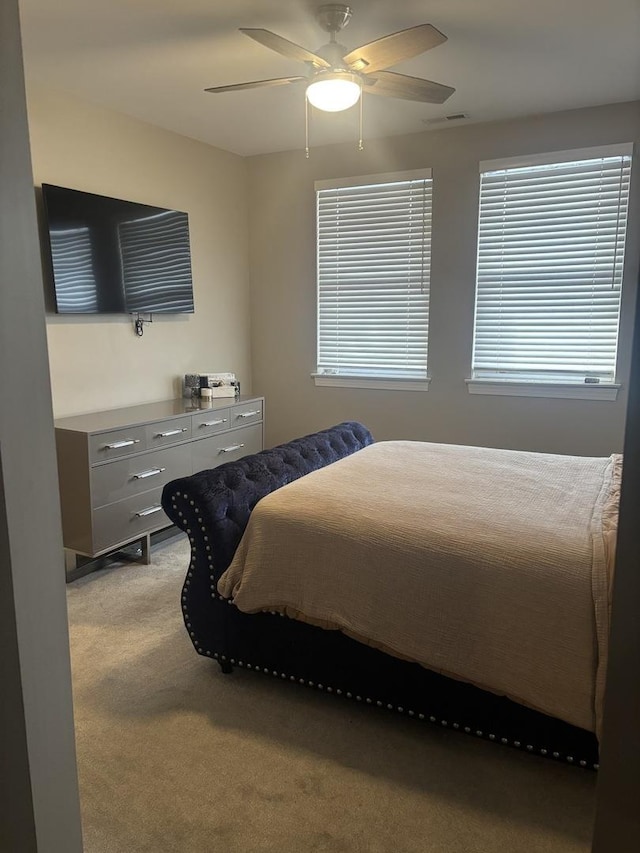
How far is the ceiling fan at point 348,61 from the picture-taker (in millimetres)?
2385

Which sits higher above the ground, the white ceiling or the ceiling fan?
the white ceiling

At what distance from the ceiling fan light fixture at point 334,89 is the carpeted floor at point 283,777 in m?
2.45

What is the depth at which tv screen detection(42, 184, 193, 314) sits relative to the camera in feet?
11.4

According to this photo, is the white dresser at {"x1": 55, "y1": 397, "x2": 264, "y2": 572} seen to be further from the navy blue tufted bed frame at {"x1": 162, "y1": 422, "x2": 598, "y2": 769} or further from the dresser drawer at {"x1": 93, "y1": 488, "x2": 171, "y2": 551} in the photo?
the navy blue tufted bed frame at {"x1": 162, "y1": 422, "x2": 598, "y2": 769}

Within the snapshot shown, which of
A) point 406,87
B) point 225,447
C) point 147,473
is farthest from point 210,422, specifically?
point 406,87

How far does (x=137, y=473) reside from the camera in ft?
11.6

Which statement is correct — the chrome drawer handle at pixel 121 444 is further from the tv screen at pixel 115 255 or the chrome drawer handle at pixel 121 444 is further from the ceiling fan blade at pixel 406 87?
the ceiling fan blade at pixel 406 87

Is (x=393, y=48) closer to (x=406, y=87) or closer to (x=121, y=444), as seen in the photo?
(x=406, y=87)

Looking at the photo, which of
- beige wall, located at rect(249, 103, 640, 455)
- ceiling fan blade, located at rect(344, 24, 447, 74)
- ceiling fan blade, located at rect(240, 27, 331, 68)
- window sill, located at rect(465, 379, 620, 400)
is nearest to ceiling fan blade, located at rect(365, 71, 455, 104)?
ceiling fan blade, located at rect(344, 24, 447, 74)

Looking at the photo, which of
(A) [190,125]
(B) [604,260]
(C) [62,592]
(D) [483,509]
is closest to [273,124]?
(A) [190,125]

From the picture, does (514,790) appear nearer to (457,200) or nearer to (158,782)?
(158,782)

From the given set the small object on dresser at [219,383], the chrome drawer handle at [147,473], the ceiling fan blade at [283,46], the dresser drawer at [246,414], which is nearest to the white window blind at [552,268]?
the dresser drawer at [246,414]

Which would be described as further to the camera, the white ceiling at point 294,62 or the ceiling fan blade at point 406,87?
the ceiling fan blade at point 406,87

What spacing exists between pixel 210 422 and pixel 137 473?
746mm
